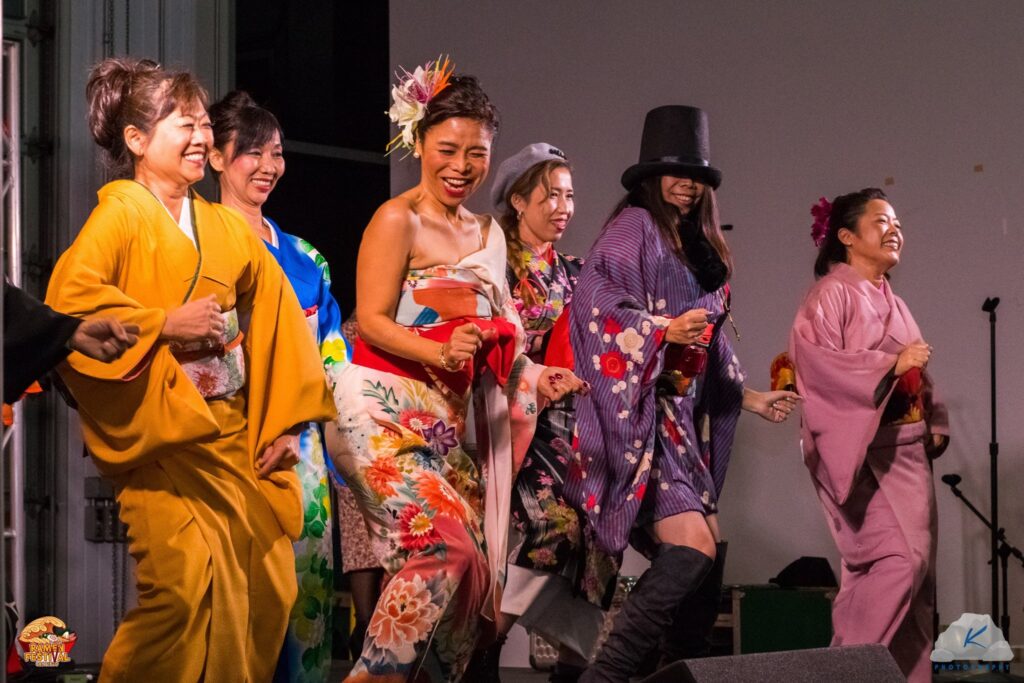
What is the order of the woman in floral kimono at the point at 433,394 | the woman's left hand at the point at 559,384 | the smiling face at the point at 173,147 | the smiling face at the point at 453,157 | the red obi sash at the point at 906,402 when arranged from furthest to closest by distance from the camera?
1. the red obi sash at the point at 906,402
2. the woman's left hand at the point at 559,384
3. the smiling face at the point at 453,157
4. the woman in floral kimono at the point at 433,394
5. the smiling face at the point at 173,147

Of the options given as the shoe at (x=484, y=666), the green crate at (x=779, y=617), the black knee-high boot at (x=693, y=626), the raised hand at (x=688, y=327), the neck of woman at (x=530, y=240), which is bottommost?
the green crate at (x=779, y=617)

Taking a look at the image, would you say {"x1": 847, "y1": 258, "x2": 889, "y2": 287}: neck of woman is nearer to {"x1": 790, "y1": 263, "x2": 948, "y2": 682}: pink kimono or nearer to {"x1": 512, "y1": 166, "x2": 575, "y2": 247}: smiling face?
{"x1": 790, "y1": 263, "x2": 948, "y2": 682}: pink kimono

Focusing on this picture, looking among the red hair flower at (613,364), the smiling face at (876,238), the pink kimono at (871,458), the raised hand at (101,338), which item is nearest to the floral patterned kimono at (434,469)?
the red hair flower at (613,364)

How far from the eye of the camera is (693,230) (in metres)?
4.00

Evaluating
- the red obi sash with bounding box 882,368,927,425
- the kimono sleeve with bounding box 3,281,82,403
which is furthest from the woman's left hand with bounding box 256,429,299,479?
the red obi sash with bounding box 882,368,927,425

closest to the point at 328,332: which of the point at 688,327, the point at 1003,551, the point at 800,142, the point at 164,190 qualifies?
the point at 164,190

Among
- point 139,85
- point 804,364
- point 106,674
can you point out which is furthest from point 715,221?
point 106,674

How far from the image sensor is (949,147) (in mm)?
6031

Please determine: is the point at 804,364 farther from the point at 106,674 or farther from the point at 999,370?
the point at 106,674

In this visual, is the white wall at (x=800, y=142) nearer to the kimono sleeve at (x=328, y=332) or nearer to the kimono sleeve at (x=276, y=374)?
the kimono sleeve at (x=328, y=332)

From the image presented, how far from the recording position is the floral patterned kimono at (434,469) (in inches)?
120

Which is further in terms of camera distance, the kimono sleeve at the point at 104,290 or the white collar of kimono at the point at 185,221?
the white collar of kimono at the point at 185,221

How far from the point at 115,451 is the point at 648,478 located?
58.2 inches

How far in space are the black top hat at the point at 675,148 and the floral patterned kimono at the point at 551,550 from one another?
55 centimetres
